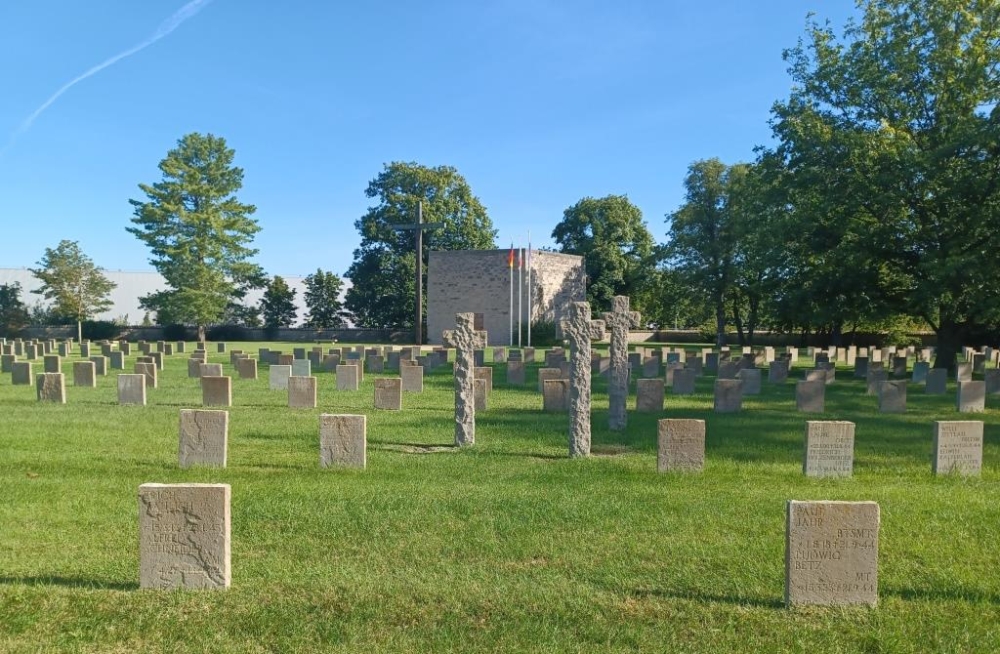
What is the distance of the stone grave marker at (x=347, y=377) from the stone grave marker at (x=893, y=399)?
1113 cm

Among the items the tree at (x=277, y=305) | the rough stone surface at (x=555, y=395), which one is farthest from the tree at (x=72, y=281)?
the rough stone surface at (x=555, y=395)

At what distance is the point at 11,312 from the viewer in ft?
191

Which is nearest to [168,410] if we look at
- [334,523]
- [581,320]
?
[581,320]

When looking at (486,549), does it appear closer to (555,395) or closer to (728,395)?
(555,395)

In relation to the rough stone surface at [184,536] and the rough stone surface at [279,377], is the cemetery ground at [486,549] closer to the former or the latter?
the rough stone surface at [184,536]

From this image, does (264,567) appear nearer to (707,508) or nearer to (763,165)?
(707,508)

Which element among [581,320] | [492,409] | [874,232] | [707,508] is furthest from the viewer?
[874,232]

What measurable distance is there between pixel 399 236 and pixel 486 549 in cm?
5610

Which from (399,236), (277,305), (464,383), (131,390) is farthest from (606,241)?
(464,383)

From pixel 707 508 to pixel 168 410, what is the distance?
1043 cm

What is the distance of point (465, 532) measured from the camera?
669 centimetres

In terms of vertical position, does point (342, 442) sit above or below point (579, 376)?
below

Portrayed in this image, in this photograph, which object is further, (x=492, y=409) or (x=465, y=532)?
(x=492, y=409)

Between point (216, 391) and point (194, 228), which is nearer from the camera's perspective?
point (216, 391)
